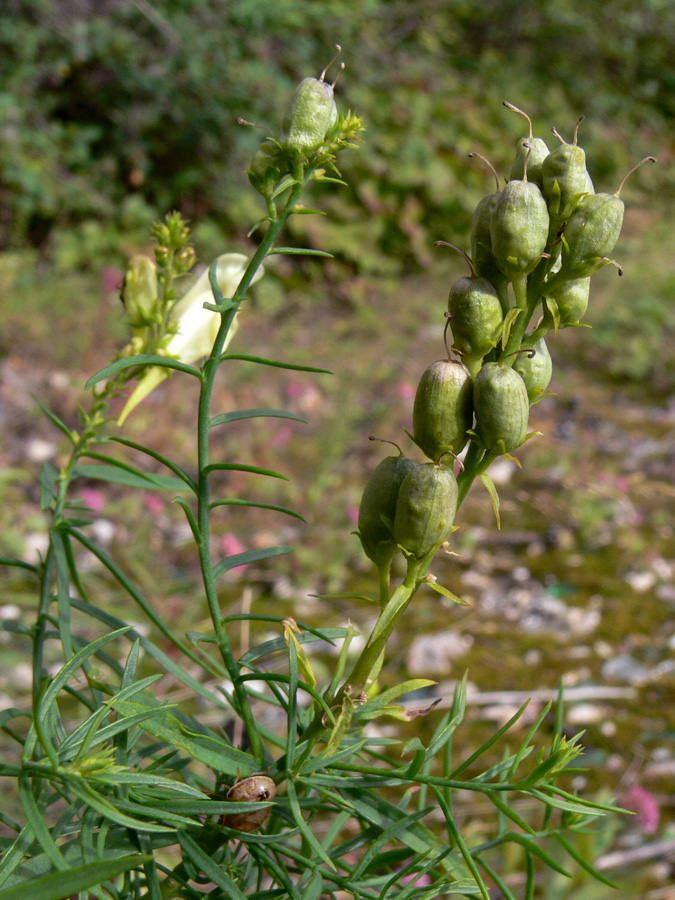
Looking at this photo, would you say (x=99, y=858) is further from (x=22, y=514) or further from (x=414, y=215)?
(x=414, y=215)

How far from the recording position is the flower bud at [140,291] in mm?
592

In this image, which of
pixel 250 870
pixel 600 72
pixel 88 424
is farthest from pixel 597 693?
pixel 600 72

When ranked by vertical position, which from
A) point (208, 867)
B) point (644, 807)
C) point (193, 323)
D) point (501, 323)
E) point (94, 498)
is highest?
point (501, 323)

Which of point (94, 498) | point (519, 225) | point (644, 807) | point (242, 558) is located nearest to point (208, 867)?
point (242, 558)

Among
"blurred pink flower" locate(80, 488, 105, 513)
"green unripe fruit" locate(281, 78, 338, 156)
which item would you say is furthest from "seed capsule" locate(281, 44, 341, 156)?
"blurred pink flower" locate(80, 488, 105, 513)

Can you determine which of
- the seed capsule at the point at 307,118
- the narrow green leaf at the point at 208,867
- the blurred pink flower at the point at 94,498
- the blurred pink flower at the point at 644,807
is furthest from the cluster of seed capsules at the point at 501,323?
the blurred pink flower at the point at 94,498

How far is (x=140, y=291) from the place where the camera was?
60cm

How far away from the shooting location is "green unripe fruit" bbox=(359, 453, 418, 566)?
0.45 m

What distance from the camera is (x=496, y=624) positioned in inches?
65.2

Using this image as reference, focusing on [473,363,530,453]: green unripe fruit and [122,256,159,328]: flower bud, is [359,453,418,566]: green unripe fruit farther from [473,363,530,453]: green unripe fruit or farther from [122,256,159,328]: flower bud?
[122,256,159,328]: flower bud

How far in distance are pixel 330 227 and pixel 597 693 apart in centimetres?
288

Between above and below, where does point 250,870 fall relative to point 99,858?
below

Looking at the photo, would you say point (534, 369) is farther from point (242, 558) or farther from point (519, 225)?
point (242, 558)

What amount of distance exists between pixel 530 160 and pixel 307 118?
137 millimetres
